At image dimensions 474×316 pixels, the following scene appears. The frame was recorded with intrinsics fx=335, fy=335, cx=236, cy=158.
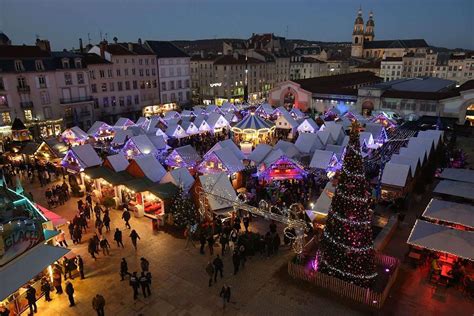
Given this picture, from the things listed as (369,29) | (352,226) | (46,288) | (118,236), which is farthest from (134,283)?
(369,29)

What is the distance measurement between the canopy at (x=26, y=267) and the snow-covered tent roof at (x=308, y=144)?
14859mm

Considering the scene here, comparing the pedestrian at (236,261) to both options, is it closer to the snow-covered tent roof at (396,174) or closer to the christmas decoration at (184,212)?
the christmas decoration at (184,212)

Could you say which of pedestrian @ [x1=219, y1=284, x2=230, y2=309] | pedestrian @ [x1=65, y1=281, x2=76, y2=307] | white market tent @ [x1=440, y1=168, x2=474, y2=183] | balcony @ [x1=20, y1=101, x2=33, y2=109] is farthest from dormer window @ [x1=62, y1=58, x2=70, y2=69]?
white market tent @ [x1=440, y1=168, x2=474, y2=183]

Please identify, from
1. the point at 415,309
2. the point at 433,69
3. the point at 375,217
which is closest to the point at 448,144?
the point at 375,217

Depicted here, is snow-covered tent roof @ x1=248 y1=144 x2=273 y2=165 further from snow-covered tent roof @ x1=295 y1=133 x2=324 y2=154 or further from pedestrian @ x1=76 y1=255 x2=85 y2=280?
pedestrian @ x1=76 y1=255 x2=85 y2=280

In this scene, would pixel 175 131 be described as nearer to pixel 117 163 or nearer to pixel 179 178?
pixel 117 163

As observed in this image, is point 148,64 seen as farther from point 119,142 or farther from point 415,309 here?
point 415,309

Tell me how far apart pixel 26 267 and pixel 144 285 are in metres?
3.00

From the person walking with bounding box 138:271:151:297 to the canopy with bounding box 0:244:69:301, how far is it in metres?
2.25

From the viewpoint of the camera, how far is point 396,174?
51.3 ft

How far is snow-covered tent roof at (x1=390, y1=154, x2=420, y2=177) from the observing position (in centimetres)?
→ 1659

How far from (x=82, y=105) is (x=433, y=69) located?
220ft

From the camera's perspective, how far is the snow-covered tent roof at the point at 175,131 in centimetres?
2528

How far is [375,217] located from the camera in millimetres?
13789
